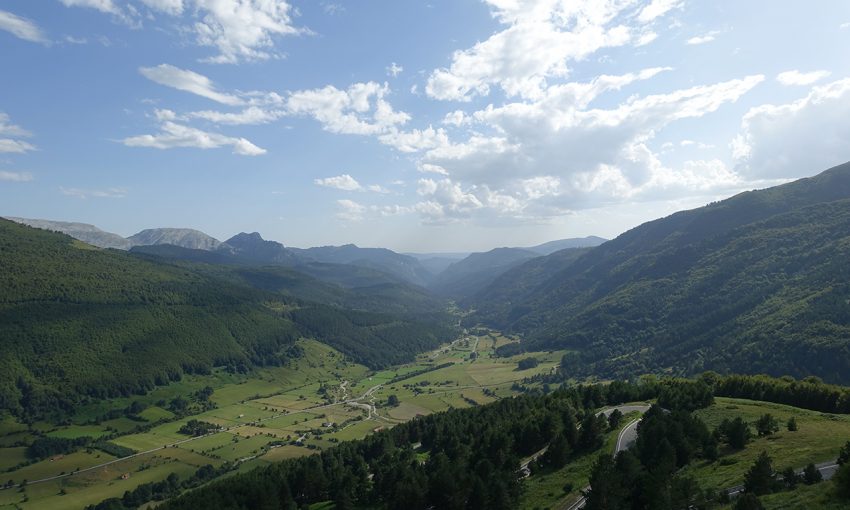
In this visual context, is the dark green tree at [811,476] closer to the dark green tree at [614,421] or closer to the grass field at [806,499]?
the grass field at [806,499]

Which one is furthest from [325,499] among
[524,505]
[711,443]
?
[711,443]

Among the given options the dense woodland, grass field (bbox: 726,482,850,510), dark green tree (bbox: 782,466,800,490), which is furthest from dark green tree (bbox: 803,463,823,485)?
the dense woodland

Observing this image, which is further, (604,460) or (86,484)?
(86,484)

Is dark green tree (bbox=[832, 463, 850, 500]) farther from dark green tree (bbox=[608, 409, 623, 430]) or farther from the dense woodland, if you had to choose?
dark green tree (bbox=[608, 409, 623, 430])

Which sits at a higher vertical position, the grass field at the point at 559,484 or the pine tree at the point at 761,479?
the pine tree at the point at 761,479

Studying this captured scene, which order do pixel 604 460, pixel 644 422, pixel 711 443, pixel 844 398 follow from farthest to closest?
pixel 844 398
pixel 644 422
pixel 711 443
pixel 604 460

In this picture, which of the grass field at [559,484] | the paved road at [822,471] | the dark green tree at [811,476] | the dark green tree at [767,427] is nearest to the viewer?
the dark green tree at [811,476]

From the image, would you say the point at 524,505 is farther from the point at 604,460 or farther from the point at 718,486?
the point at 718,486

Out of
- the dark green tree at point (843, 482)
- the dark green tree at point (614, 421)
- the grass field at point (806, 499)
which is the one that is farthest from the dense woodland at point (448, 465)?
the dark green tree at point (843, 482)
